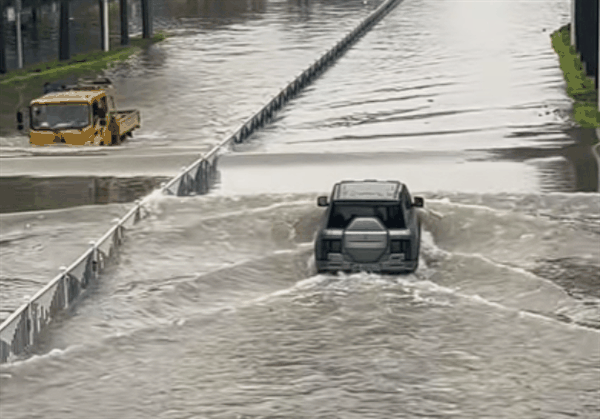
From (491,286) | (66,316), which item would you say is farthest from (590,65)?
(66,316)

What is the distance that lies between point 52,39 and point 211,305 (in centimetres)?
6499

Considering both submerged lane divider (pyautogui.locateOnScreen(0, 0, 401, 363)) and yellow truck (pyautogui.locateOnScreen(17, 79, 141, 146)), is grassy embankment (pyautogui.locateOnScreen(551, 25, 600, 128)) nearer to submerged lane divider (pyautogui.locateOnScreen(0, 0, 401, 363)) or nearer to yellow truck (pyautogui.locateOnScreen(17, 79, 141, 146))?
submerged lane divider (pyautogui.locateOnScreen(0, 0, 401, 363))

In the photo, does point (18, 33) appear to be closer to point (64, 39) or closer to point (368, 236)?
point (64, 39)

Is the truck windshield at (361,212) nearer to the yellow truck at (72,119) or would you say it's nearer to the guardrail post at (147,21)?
the yellow truck at (72,119)

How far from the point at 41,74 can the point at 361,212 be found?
4205 centimetres

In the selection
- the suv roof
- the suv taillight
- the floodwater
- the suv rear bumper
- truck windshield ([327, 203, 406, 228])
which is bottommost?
the floodwater

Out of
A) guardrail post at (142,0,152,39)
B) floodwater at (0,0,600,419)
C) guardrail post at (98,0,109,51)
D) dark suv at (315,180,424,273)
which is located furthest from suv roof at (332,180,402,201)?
guardrail post at (142,0,152,39)

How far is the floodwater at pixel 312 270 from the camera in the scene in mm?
24016

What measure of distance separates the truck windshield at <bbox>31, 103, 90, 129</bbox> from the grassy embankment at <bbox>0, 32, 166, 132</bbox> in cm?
614

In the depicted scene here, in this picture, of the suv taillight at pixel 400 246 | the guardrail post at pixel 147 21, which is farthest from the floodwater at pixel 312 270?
the guardrail post at pixel 147 21

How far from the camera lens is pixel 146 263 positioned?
3262cm

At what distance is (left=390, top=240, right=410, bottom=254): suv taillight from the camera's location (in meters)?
29.3

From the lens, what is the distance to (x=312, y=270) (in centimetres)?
3131

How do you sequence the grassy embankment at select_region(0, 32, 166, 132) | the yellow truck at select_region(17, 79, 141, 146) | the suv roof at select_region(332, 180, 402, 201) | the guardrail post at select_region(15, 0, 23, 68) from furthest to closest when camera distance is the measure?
the guardrail post at select_region(15, 0, 23, 68), the grassy embankment at select_region(0, 32, 166, 132), the yellow truck at select_region(17, 79, 141, 146), the suv roof at select_region(332, 180, 402, 201)
